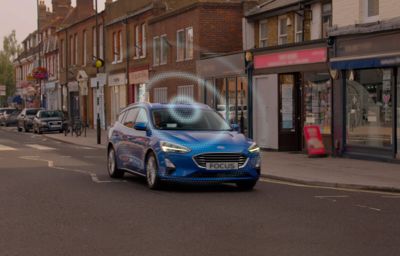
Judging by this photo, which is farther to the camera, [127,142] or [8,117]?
[8,117]

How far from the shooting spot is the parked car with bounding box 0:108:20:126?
6338 cm

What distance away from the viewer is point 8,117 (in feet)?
209

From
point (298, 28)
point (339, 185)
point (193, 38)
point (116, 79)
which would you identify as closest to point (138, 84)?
point (116, 79)

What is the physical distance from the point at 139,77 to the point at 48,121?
823 cm

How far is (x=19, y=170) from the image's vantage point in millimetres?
18047

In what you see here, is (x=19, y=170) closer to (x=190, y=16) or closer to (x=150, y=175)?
(x=150, y=175)

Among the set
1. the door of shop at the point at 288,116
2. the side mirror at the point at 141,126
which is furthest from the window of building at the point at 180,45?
the side mirror at the point at 141,126

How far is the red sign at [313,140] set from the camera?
21.5 m

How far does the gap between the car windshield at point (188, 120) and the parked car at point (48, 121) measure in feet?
102

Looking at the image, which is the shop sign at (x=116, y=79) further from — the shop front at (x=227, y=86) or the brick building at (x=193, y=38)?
the shop front at (x=227, y=86)

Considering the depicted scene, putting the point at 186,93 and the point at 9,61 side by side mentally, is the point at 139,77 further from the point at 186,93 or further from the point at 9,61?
the point at 9,61

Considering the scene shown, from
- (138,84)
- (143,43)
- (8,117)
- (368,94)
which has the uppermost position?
(143,43)

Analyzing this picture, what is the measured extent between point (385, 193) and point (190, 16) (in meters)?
20.0

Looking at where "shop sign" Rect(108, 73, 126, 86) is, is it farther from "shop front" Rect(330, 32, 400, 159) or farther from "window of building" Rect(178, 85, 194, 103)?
"shop front" Rect(330, 32, 400, 159)
